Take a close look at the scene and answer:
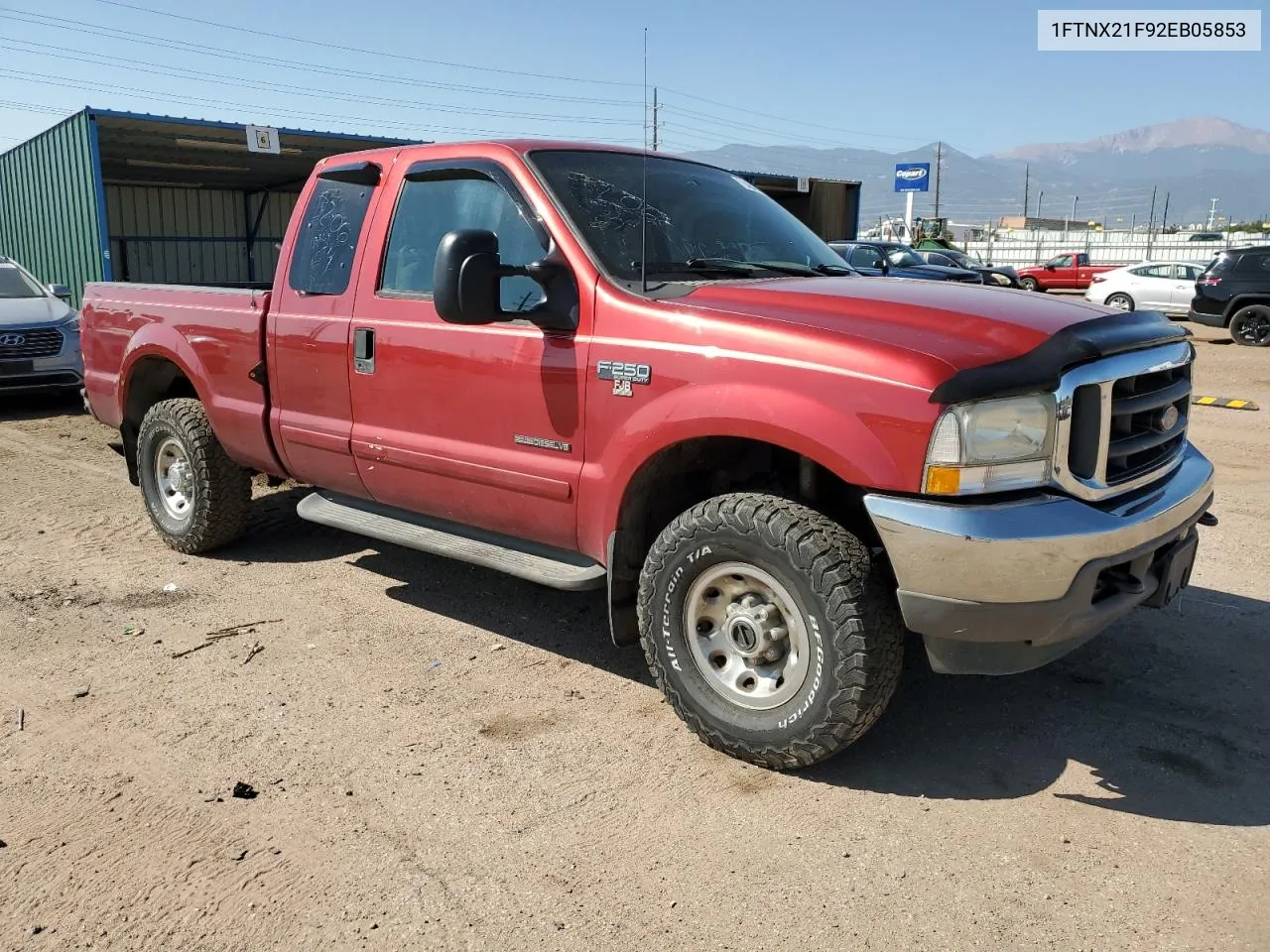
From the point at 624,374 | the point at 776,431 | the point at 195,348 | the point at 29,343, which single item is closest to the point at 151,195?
the point at 29,343

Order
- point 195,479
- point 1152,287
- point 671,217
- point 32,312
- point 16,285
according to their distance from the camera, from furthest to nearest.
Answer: point 1152,287 < point 16,285 < point 32,312 < point 195,479 < point 671,217

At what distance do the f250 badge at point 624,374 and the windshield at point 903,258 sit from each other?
61.2ft

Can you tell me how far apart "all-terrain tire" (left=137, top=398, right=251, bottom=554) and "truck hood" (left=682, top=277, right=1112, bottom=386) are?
10.3ft

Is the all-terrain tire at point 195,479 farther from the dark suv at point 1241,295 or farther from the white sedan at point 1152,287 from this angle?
the white sedan at point 1152,287

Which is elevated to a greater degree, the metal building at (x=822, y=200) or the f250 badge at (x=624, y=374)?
the metal building at (x=822, y=200)

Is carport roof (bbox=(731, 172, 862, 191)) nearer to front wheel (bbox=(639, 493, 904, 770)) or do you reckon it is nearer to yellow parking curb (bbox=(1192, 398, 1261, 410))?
yellow parking curb (bbox=(1192, 398, 1261, 410))

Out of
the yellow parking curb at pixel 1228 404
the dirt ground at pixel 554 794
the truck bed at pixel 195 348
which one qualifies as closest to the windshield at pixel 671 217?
the dirt ground at pixel 554 794

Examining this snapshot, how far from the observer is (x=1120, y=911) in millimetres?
2697

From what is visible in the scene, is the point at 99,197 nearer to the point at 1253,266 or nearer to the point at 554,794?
the point at 554,794

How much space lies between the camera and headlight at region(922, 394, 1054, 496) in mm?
2926

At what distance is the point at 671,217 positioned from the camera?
4.22m

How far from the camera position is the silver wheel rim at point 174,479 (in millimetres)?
5734

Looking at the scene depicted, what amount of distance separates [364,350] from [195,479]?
5.59ft

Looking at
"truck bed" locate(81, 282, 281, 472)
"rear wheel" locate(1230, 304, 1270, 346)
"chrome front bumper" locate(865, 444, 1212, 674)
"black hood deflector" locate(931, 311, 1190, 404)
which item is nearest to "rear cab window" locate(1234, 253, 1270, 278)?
"rear wheel" locate(1230, 304, 1270, 346)
